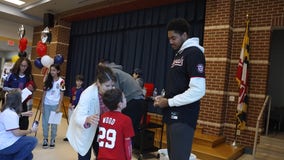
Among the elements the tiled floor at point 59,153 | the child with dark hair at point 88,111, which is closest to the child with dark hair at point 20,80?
the tiled floor at point 59,153

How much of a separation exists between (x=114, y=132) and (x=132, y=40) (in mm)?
6141

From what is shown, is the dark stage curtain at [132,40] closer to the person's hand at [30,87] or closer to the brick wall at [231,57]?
the brick wall at [231,57]

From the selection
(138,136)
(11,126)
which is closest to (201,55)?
(11,126)

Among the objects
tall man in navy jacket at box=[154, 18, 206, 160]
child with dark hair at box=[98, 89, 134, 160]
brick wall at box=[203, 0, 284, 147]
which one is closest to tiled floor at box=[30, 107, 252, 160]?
brick wall at box=[203, 0, 284, 147]

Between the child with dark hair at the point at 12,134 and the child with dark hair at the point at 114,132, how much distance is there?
4.41 feet

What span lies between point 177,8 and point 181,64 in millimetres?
4983

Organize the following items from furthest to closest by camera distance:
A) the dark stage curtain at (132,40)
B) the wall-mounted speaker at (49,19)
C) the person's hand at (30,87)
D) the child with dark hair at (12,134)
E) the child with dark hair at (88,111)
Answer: the wall-mounted speaker at (49,19) < the dark stage curtain at (132,40) < the person's hand at (30,87) < the child with dark hair at (12,134) < the child with dark hair at (88,111)

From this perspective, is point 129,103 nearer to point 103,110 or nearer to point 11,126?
point 103,110

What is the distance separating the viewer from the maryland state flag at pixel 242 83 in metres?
4.93

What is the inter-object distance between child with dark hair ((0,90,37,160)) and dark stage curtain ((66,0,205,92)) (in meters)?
4.43

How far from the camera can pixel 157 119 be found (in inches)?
250

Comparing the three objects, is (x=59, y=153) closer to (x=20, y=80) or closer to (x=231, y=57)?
(x=20, y=80)

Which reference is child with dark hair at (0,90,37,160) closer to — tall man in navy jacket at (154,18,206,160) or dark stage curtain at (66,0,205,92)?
tall man in navy jacket at (154,18,206,160)

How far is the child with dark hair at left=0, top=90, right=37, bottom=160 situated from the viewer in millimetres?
2686
